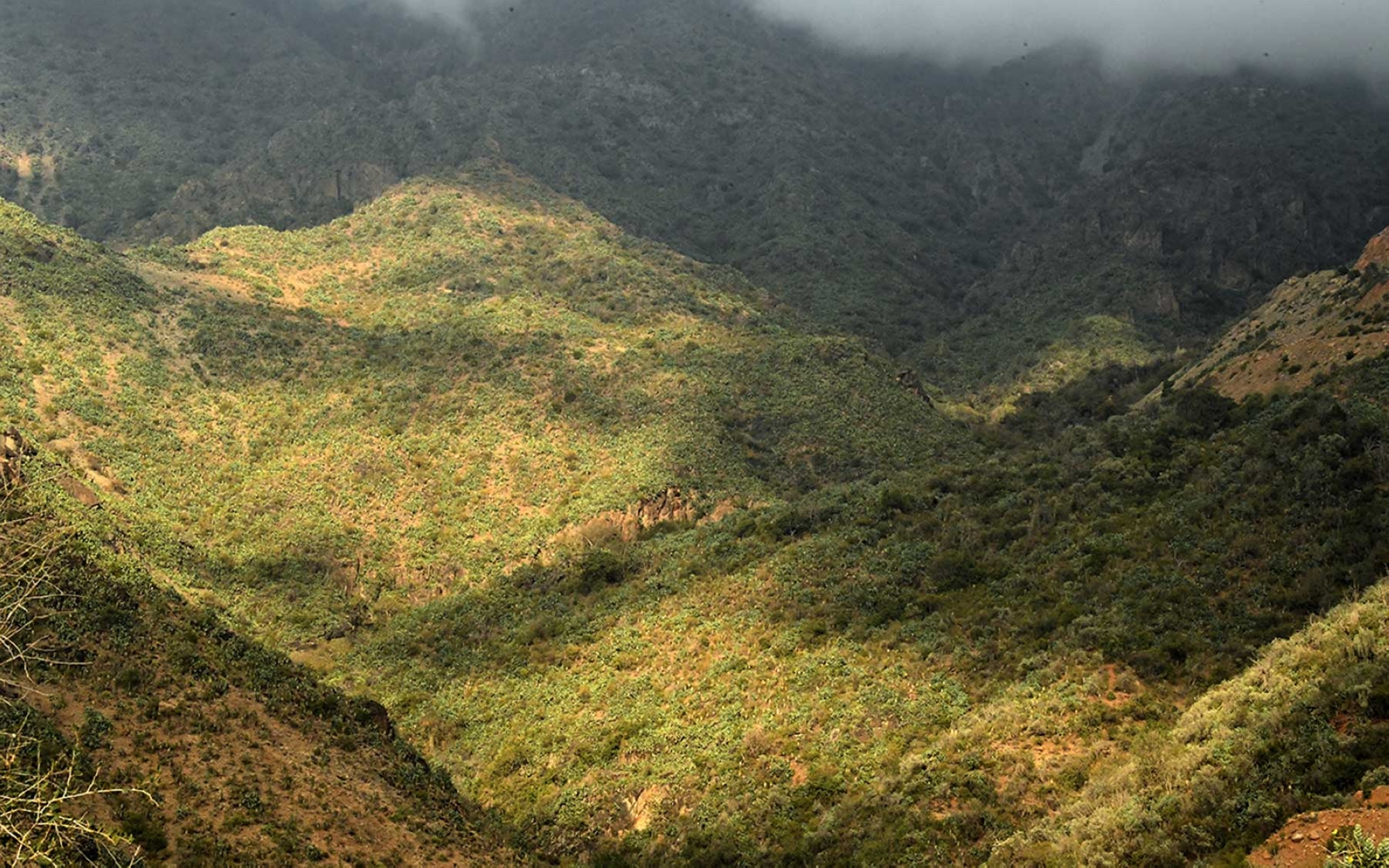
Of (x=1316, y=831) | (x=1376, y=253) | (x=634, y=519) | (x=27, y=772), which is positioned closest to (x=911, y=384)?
(x=634, y=519)

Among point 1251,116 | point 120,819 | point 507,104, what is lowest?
point 120,819

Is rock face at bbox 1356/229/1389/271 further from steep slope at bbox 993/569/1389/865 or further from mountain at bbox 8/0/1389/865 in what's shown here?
steep slope at bbox 993/569/1389/865

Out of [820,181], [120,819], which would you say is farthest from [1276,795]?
[820,181]

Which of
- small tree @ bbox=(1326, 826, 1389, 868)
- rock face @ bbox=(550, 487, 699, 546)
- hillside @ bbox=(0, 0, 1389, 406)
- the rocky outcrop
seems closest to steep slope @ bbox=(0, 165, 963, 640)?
rock face @ bbox=(550, 487, 699, 546)

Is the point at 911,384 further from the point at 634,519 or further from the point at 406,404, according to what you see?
the point at 406,404

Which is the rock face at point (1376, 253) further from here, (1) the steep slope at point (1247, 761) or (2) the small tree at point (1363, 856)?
(2) the small tree at point (1363, 856)

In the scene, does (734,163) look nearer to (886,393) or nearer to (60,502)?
(886,393)
